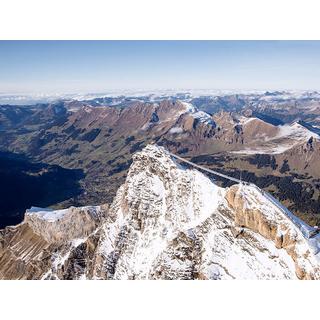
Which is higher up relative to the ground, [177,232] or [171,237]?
[177,232]

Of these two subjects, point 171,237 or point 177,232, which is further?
point 171,237

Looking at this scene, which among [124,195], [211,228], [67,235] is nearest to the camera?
[211,228]

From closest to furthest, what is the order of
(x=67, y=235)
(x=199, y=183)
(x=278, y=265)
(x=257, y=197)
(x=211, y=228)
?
(x=278, y=265), (x=257, y=197), (x=211, y=228), (x=199, y=183), (x=67, y=235)

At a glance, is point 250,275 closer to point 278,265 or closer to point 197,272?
point 278,265

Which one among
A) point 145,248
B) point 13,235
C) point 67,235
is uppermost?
point 145,248

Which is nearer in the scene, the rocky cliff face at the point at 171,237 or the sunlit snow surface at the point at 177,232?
the rocky cliff face at the point at 171,237

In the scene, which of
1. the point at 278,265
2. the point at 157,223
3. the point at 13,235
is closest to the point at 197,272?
the point at 278,265

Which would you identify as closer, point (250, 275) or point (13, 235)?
point (250, 275)

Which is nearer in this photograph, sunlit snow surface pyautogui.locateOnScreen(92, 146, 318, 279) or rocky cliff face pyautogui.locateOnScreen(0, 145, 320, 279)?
rocky cliff face pyautogui.locateOnScreen(0, 145, 320, 279)
